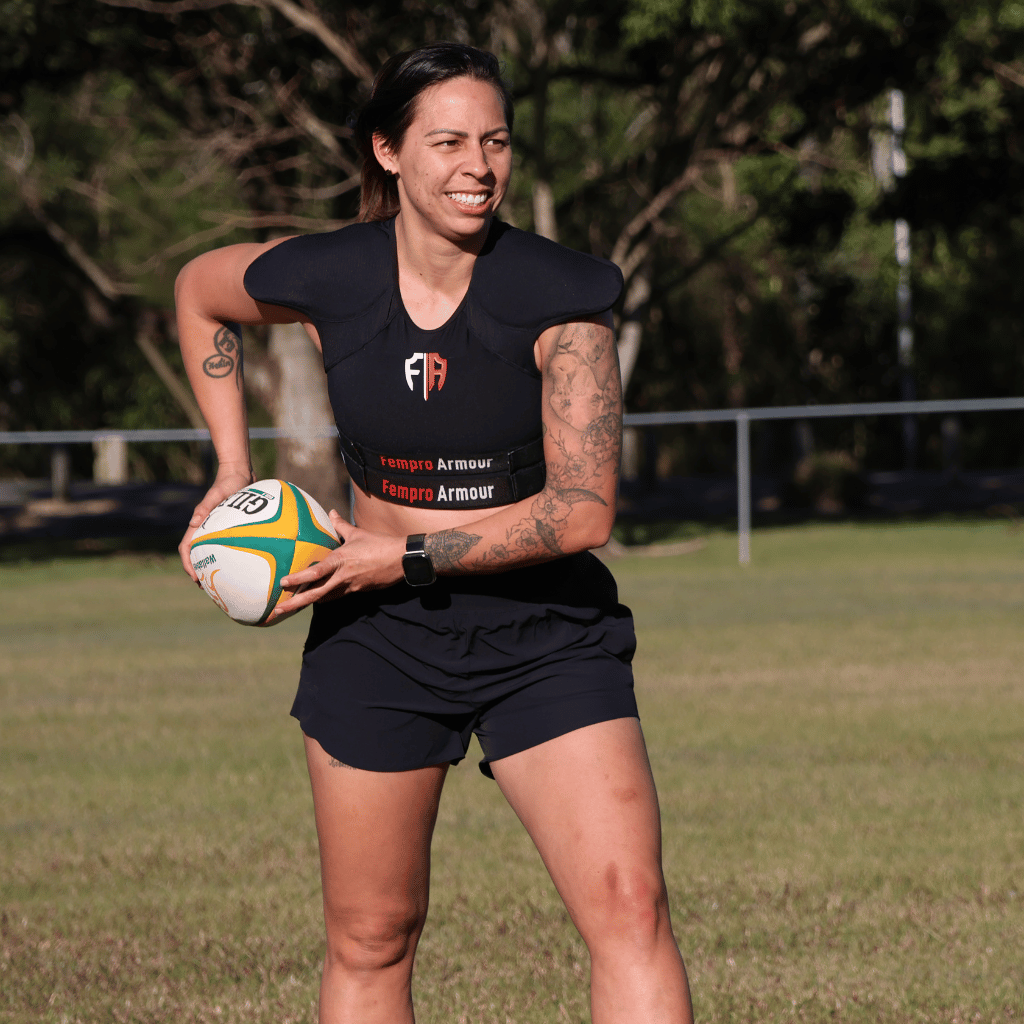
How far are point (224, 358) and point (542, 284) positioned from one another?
1.09 m

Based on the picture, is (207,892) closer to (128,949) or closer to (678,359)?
(128,949)

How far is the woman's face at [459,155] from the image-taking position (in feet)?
10.3

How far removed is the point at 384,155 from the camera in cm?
334

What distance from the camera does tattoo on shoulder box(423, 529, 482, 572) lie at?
3184 mm

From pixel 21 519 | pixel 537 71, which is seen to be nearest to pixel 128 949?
pixel 537 71

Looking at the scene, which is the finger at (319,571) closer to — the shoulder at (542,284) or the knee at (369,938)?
the shoulder at (542,284)

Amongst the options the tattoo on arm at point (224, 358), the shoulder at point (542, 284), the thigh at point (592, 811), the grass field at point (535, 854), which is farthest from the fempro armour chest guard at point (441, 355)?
the grass field at point (535, 854)

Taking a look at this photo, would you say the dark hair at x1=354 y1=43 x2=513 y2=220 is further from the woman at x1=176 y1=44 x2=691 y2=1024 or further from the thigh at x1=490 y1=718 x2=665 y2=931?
the thigh at x1=490 y1=718 x2=665 y2=931

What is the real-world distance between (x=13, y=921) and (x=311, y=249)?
3294 mm

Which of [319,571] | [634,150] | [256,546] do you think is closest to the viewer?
[319,571]

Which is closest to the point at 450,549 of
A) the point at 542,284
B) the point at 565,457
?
the point at 565,457

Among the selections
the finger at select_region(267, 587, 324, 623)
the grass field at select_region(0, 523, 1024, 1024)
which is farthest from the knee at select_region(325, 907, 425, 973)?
the grass field at select_region(0, 523, 1024, 1024)

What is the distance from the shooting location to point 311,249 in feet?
11.3

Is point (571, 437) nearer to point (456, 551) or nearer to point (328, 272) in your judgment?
point (456, 551)
